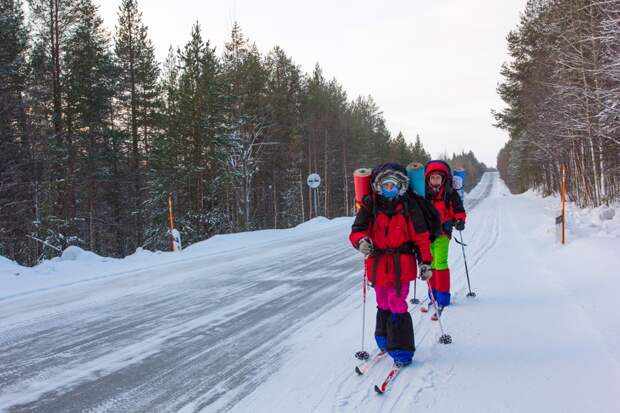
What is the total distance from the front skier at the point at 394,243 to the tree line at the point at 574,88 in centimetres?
827

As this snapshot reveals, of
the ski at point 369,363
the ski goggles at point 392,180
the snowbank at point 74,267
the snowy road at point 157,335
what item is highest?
the ski goggles at point 392,180

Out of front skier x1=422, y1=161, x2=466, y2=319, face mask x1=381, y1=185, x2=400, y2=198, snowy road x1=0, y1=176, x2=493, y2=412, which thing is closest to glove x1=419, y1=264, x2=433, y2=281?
face mask x1=381, y1=185, x2=400, y2=198

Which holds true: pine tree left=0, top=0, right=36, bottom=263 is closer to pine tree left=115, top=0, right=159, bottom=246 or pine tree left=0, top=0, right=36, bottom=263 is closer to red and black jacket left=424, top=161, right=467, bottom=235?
pine tree left=115, top=0, right=159, bottom=246

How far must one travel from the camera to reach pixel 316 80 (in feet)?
134

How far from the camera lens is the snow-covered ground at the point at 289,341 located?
3.40m

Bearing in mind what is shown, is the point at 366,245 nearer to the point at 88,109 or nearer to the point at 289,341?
the point at 289,341

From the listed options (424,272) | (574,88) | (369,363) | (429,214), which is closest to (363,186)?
(429,214)

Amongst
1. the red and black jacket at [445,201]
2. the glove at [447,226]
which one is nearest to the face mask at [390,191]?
the red and black jacket at [445,201]

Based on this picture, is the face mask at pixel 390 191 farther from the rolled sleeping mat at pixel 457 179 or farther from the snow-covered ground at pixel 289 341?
the rolled sleeping mat at pixel 457 179

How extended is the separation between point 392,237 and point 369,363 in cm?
124

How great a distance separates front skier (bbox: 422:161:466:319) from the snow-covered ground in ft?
1.20

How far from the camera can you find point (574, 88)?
14.3m

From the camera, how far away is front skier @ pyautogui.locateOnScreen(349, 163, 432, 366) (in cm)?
393

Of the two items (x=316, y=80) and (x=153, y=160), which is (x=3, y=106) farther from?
(x=316, y=80)
